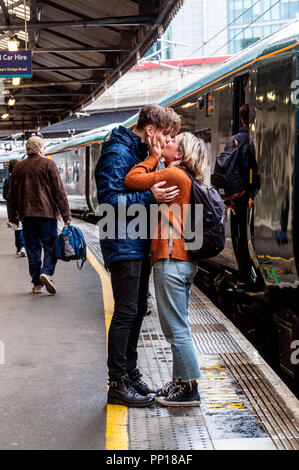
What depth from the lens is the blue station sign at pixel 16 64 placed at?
14.4 metres

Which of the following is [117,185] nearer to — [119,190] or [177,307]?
[119,190]

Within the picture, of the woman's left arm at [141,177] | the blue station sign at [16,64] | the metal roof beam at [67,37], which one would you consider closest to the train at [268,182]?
the woman's left arm at [141,177]

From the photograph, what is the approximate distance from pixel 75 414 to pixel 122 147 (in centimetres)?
160

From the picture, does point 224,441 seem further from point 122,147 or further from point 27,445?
point 122,147

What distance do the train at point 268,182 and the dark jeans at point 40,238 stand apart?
6.54 ft

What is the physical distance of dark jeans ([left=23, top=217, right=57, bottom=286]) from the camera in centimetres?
773

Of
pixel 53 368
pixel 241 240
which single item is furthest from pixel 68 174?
pixel 53 368

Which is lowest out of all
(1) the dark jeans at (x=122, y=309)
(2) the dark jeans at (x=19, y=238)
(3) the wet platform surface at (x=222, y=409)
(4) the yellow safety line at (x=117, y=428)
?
(4) the yellow safety line at (x=117, y=428)

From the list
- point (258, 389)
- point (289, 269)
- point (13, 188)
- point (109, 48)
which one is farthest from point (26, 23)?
point (258, 389)

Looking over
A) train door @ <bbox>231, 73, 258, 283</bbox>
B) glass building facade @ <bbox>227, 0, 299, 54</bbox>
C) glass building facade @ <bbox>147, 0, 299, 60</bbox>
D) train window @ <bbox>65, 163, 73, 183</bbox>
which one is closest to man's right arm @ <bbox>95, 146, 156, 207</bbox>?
train door @ <bbox>231, 73, 258, 283</bbox>

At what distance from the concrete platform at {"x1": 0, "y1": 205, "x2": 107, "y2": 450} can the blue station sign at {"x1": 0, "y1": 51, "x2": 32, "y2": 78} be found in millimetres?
7210

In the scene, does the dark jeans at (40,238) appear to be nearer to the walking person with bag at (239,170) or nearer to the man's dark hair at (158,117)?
the walking person with bag at (239,170)

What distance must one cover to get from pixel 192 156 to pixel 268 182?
6.15 feet

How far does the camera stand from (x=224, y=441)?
351 centimetres
